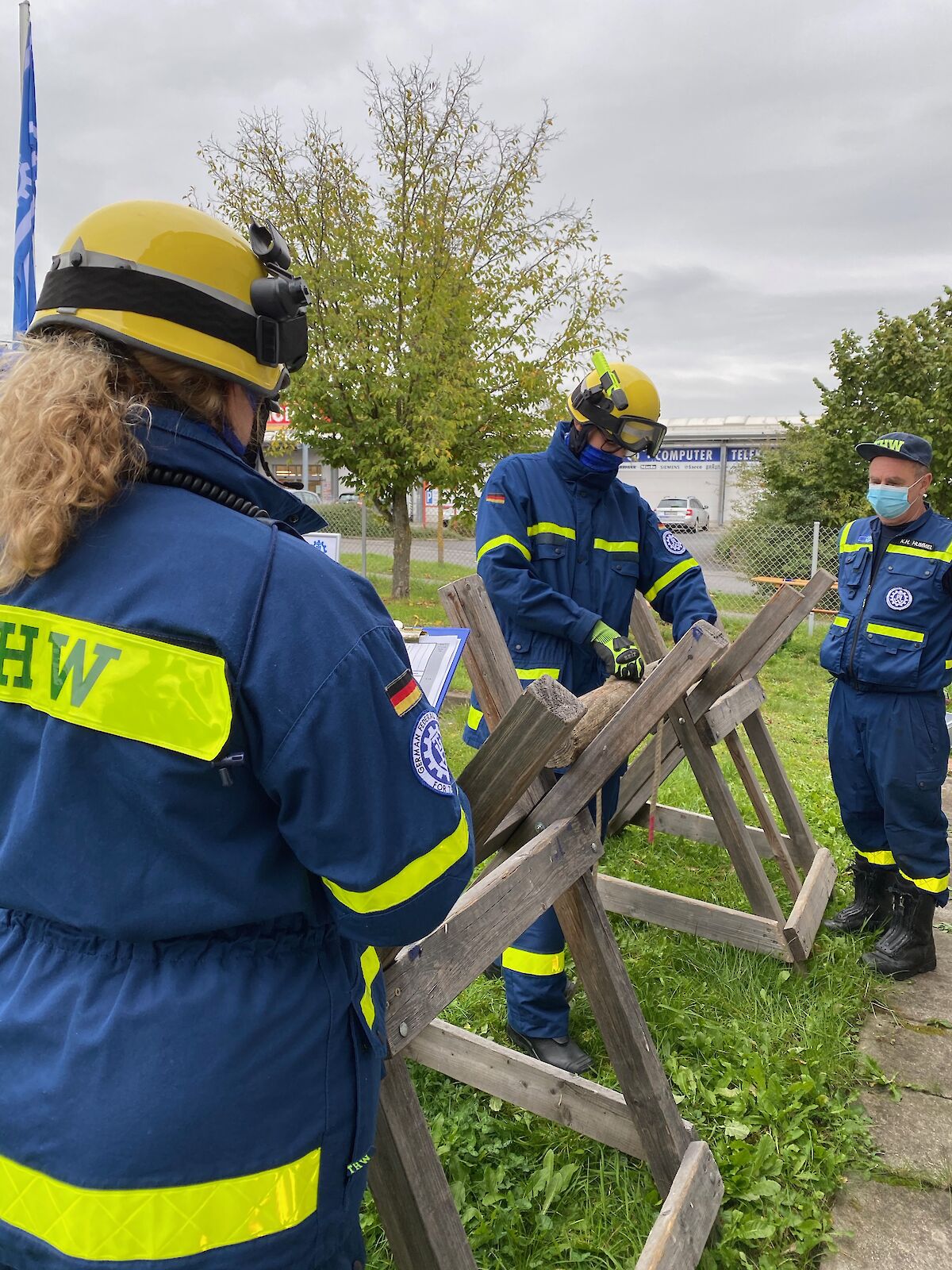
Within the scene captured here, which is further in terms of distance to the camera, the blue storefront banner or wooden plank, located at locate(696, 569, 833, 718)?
the blue storefront banner

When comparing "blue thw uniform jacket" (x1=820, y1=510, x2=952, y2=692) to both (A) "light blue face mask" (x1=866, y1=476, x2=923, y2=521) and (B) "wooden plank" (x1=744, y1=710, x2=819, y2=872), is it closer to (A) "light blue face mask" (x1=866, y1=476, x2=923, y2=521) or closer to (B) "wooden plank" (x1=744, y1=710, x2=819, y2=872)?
(A) "light blue face mask" (x1=866, y1=476, x2=923, y2=521)

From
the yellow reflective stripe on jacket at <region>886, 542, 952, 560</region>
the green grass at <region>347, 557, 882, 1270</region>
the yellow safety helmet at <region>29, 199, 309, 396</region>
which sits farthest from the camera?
the yellow reflective stripe on jacket at <region>886, 542, 952, 560</region>

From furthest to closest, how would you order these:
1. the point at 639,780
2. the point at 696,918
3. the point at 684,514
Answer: the point at 684,514, the point at 639,780, the point at 696,918

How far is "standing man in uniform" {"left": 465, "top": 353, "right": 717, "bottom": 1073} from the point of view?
9.86ft

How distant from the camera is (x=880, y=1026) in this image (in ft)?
11.0

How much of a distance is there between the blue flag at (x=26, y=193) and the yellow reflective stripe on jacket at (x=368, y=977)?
4.76m

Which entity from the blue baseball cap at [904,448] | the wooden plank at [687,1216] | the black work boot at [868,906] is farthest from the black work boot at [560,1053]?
the blue baseball cap at [904,448]

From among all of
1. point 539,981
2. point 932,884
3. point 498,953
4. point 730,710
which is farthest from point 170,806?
point 932,884

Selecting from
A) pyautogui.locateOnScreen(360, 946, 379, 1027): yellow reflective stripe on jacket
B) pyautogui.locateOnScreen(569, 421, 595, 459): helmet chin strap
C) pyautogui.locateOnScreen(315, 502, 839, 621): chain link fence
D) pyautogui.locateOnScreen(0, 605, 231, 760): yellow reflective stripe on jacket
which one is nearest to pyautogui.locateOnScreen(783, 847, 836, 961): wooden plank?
pyautogui.locateOnScreen(569, 421, 595, 459): helmet chin strap

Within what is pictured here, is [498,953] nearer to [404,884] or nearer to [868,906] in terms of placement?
[404,884]

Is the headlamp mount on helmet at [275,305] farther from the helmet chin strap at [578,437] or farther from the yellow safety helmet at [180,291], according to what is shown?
the helmet chin strap at [578,437]

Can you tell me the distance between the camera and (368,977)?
1.28 m

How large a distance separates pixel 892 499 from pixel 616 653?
1.78 m

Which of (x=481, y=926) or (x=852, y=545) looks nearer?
(x=481, y=926)
